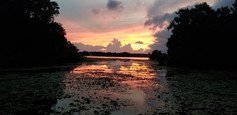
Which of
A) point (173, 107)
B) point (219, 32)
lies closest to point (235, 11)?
point (219, 32)

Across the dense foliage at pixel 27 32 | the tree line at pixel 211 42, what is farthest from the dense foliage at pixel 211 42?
the dense foliage at pixel 27 32

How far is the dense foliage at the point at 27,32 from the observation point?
7644 centimetres

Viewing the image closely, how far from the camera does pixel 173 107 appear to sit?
21.1 m

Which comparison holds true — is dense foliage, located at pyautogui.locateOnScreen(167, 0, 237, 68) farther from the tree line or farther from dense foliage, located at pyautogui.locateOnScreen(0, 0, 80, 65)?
dense foliage, located at pyautogui.locateOnScreen(0, 0, 80, 65)

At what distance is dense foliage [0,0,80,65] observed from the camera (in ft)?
251

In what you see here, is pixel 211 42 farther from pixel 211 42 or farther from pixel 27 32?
pixel 27 32

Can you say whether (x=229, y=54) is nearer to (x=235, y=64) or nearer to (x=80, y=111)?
(x=235, y=64)

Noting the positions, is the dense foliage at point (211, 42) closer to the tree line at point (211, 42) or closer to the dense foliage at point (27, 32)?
the tree line at point (211, 42)

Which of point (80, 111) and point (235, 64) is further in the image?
point (235, 64)

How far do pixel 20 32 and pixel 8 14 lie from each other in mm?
4973

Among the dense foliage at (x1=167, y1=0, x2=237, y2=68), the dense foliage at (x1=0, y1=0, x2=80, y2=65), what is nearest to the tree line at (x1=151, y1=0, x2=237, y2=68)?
the dense foliage at (x1=167, y1=0, x2=237, y2=68)

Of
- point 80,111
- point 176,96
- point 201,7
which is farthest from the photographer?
point 201,7

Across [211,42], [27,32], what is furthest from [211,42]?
[27,32]

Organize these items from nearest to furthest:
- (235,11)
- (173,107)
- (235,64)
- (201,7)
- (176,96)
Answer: (173,107), (176,96), (235,64), (235,11), (201,7)
